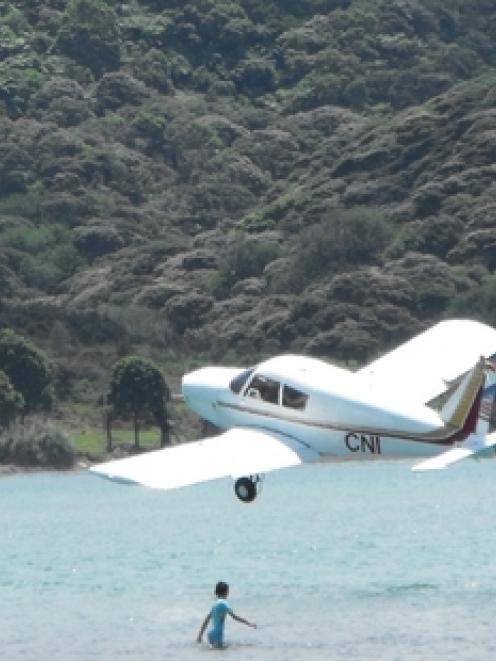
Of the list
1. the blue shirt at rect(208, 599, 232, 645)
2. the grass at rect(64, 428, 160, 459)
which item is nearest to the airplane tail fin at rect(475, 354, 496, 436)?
the blue shirt at rect(208, 599, 232, 645)

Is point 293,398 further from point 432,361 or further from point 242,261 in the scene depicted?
point 242,261

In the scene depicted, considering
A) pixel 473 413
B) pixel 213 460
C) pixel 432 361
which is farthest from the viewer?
pixel 432 361

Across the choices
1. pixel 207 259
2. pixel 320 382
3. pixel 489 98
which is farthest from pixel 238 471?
pixel 489 98

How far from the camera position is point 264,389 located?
47781mm

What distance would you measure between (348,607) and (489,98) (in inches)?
5558

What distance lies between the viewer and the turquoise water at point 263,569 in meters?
56.2

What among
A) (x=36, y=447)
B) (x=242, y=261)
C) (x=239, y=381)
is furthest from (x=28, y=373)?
(x=239, y=381)

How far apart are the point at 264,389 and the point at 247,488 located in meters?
2.40

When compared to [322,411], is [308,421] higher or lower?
lower

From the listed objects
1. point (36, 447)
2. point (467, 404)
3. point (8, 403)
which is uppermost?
point (8, 403)

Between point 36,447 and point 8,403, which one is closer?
point 36,447

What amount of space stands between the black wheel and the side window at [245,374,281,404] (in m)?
1.99

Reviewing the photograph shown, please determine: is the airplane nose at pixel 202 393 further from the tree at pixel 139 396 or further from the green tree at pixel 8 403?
the green tree at pixel 8 403

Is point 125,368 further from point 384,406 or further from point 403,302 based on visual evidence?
point 384,406
